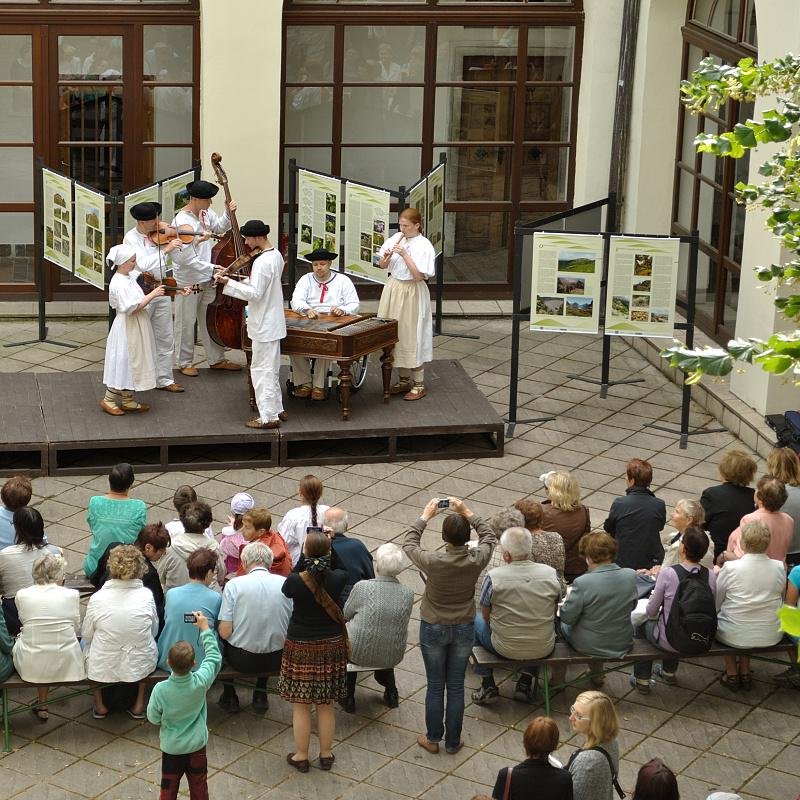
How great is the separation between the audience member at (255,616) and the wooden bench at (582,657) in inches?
43.0

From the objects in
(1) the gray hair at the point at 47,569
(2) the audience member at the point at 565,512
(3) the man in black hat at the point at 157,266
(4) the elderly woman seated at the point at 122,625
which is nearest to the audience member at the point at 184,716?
(4) the elderly woman seated at the point at 122,625

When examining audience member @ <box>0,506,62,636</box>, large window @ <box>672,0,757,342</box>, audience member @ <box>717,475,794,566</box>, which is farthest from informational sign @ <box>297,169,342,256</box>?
audience member @ <box>0,506,62,636</box>

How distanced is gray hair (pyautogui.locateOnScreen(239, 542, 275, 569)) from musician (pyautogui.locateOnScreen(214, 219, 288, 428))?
3.62m

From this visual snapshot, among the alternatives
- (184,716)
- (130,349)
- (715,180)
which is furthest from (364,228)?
(184,716)

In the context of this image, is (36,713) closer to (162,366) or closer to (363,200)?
(162,366)

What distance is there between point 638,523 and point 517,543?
1.30m

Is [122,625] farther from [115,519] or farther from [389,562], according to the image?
[389,562]

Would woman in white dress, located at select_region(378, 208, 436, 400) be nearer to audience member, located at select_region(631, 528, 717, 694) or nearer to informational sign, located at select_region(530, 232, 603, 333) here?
informational sign, located at select_region(530, 232, 603, 333)

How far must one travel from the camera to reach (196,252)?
12.8 m

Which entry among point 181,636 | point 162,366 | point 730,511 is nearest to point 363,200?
point 162,366

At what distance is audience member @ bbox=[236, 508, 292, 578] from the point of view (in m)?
8.30

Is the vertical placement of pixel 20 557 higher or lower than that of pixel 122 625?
higher

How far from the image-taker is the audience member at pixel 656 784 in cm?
612

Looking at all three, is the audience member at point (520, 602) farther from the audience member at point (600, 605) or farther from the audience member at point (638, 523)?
the audience member at point (638, 523)
